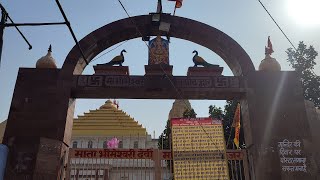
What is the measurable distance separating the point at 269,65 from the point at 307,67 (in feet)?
55.4

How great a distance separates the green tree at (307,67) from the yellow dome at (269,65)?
15115 mm

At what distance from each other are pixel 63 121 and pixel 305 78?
20.4 meters

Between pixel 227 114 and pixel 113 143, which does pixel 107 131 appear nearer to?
pixel 113 143

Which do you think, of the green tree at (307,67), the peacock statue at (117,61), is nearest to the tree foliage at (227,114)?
the green tree at (307,67)

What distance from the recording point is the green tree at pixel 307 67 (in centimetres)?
2266

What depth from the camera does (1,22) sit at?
6.02m

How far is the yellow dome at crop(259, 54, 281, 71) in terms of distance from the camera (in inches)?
357

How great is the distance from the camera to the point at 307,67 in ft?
78.3

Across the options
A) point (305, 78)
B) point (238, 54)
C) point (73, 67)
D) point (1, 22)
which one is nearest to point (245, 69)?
point (238, 54)

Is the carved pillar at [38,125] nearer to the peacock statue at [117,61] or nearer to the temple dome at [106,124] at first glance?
the peacock statue at [117,61]

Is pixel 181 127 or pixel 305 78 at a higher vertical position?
pixel 305 78

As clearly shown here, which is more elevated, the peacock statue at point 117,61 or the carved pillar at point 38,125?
the peacock statue at point 117,61

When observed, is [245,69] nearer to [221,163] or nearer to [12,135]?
[221,163]

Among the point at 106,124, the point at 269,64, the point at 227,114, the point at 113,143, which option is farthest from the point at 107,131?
the point at 269,64
